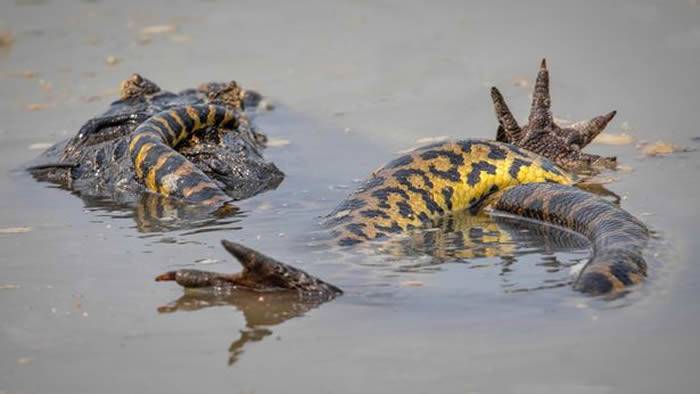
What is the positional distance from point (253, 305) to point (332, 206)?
8.94ft

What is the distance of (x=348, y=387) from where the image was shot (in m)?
5.86

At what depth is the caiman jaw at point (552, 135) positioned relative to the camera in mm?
9977

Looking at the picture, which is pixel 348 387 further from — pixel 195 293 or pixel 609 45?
pixel 609 45

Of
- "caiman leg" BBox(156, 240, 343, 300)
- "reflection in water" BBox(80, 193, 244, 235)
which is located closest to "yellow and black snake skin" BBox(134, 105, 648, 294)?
"reflection in water" BBox(80, 193, 244, 235)

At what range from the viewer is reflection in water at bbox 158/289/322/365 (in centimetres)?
662

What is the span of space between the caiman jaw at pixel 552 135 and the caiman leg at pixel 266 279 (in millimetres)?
3455

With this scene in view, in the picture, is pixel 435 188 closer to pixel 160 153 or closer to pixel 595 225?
pixel 595 225

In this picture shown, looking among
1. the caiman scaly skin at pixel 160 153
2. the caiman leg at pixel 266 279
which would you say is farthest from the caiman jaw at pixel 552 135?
the caiman leg at pixel 266 279

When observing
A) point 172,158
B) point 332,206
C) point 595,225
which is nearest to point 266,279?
point 595,225

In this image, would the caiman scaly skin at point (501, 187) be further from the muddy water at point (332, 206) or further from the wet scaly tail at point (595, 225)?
the muddy water at point (332, 206)

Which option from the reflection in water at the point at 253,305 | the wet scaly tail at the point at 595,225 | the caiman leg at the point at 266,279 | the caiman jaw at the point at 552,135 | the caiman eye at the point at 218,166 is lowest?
the reflection in water at the point at 253,305

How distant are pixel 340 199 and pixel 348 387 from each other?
399 cm

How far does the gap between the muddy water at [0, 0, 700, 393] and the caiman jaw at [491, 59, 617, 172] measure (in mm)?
388

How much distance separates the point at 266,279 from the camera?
6.85m
